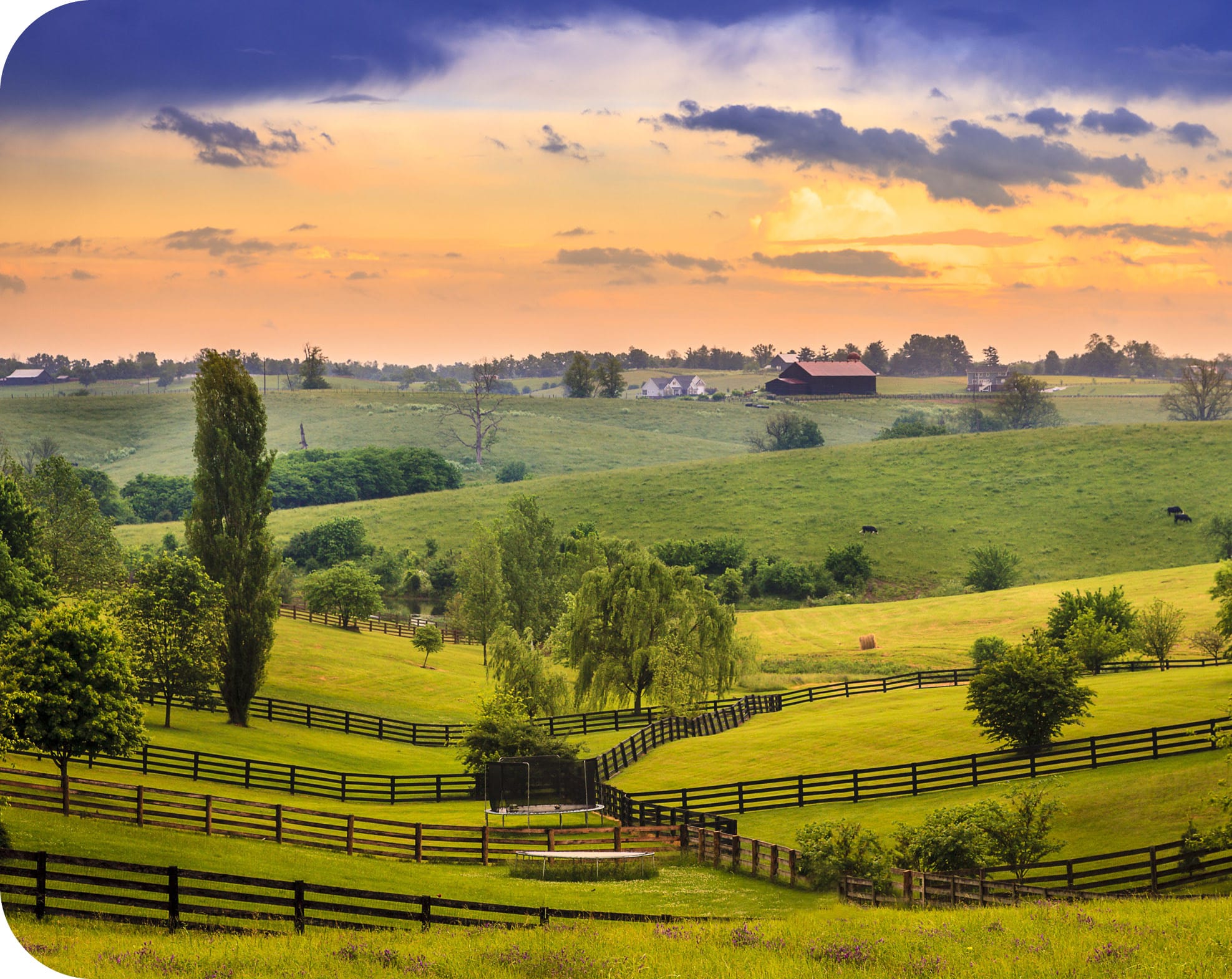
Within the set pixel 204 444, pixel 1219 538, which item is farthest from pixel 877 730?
pixel 1219 538

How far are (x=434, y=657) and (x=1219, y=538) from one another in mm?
64897

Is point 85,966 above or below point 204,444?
below

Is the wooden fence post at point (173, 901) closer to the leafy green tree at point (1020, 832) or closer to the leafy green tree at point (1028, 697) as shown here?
the leafy green tree at point (1020, 832)

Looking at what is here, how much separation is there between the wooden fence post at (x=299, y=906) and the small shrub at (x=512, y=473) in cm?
13193

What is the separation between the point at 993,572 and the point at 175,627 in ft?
215

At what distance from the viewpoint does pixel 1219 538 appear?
94375mm

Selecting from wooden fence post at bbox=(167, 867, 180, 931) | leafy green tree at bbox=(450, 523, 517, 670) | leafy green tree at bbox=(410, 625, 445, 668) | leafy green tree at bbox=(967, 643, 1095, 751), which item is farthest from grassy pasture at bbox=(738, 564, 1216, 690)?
wooden fence post at bbox=(167, 867, 180, 931)

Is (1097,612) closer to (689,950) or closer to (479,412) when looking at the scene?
(689,950)

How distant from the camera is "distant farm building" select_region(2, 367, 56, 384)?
138 m

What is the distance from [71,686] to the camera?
2575 cm

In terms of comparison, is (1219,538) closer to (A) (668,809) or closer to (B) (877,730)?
(B) (877,730)

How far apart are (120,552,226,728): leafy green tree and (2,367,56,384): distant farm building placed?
97.9 m

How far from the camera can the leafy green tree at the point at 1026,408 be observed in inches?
6649

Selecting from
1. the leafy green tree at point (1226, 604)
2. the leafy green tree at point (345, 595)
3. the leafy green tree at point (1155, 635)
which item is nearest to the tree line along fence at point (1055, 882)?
the leafy green tree at point (1226, 604)
